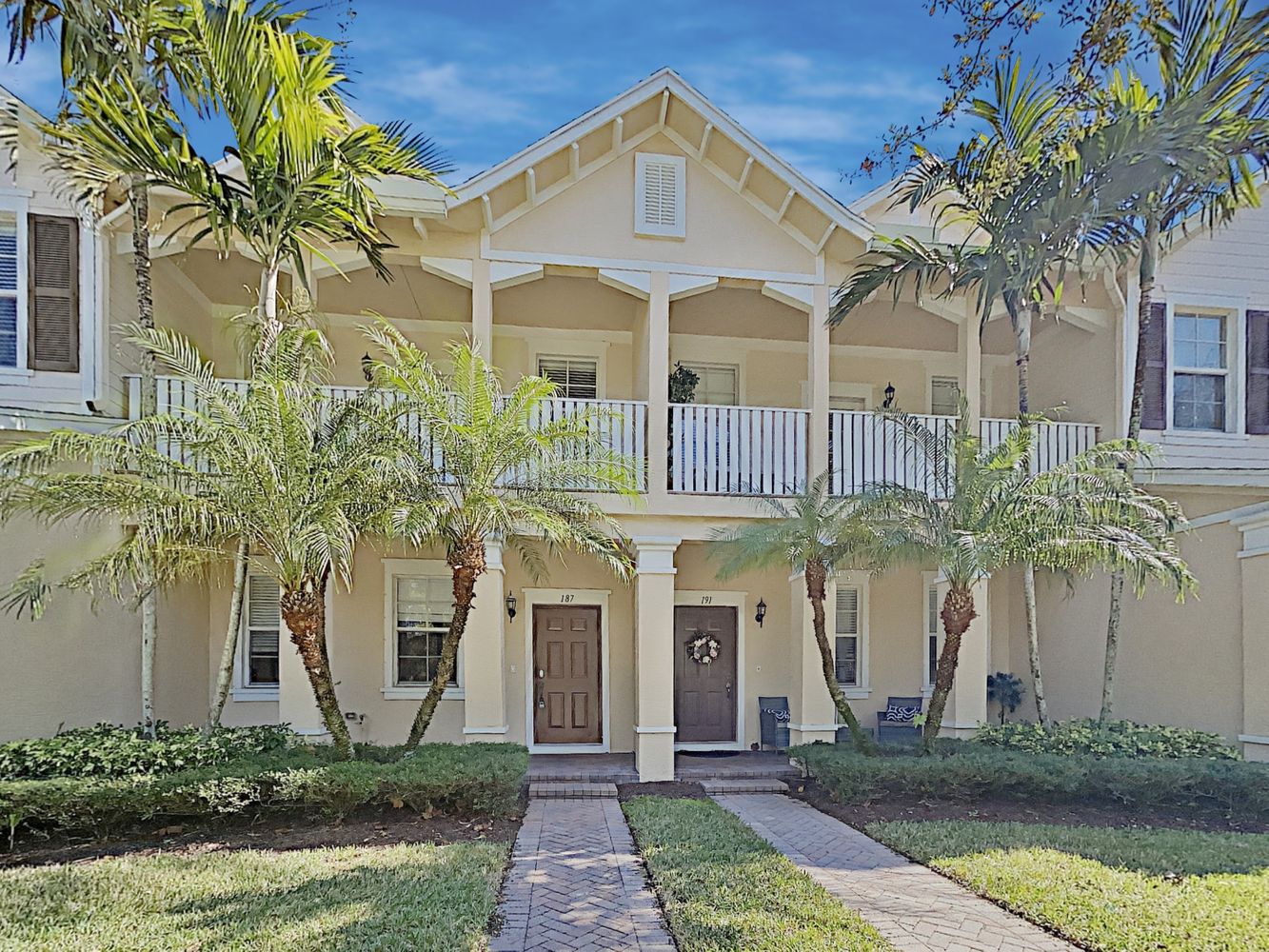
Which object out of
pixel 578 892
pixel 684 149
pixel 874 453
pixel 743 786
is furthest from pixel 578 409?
pixel 578 892

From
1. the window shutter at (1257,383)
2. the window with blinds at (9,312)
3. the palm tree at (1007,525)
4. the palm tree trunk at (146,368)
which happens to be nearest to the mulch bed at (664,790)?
the palm tree at (1007,525)

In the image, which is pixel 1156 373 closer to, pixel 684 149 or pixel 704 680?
pixel 684 149

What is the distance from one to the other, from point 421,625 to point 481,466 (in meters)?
4.43

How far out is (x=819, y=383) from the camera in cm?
1088

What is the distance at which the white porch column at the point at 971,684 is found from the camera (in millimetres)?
10609

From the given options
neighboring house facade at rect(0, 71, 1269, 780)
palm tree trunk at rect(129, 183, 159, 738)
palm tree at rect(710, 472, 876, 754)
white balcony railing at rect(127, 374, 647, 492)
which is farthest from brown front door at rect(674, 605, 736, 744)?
palm tree trunk at rect(129, 183, 159, 738)

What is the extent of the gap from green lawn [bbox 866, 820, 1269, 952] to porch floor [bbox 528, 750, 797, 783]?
2.83 m

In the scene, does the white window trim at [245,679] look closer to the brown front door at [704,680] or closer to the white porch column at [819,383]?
the brown front door at [704,680]

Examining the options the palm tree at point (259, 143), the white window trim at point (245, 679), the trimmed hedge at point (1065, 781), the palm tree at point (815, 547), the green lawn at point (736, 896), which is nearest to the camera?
the green lawn at point (736, 896)

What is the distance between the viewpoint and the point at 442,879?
20.0ft

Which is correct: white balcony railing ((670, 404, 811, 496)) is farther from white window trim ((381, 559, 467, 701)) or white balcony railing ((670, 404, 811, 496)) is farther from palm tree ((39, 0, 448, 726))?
palm tree ((39, 0, 448, 726))

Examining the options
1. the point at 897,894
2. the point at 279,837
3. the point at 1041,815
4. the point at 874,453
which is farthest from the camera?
the point at 874,453

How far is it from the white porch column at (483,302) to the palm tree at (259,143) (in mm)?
1449

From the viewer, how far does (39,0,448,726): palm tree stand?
7.91m
